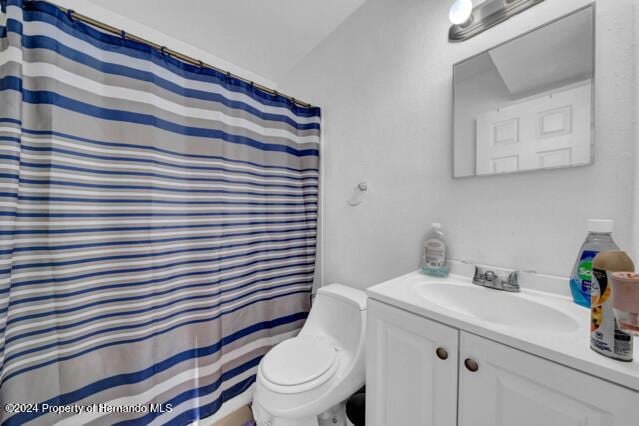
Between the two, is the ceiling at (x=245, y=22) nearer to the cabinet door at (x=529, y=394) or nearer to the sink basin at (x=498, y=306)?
the sink basin at (x=498, y=306)

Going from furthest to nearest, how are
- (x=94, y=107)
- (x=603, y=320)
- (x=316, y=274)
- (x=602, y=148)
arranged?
(x=316, y=274) → (x=94, y=107) → (x=602, y=148) → (x=603, y=320)

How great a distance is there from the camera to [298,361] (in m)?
1.04

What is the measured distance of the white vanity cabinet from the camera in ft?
1.35

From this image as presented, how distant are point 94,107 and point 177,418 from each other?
1.38 m

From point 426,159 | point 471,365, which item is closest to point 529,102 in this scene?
point 426,159

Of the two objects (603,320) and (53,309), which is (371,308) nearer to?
(603,320)

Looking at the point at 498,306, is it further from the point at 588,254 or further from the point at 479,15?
the point at 479,15

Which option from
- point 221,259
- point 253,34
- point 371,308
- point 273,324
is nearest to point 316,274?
point 273,324

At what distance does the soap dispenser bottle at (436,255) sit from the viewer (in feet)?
3.00

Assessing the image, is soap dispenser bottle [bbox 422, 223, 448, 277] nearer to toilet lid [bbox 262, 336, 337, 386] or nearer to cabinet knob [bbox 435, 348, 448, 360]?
cabinet knob [bbox 435, 348, 448, 360]

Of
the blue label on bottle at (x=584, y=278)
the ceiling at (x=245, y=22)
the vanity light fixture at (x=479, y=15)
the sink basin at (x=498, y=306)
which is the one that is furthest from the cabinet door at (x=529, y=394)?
the ceiling at (x=245, y=22)

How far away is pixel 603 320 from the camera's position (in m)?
0.42

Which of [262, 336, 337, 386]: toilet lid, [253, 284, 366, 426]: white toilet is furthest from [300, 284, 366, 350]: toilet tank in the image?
[262, 336, 337, 386]: toilet lid

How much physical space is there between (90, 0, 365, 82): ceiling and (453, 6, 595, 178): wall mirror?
35.7 inches
